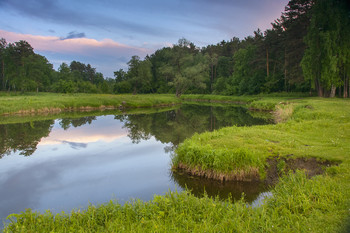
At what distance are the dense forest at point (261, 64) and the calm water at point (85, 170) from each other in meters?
10.5

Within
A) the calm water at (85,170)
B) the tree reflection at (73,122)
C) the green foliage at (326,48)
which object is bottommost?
the calm water at (85,170)

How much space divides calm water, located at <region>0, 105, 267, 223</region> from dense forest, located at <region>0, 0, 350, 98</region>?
10.5 metres

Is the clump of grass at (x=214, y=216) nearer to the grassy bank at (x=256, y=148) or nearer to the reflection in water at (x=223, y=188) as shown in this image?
the reflection in water at (x=223, y=188)

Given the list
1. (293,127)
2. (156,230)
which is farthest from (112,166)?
(293,127)

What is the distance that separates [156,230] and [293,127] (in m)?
14.2

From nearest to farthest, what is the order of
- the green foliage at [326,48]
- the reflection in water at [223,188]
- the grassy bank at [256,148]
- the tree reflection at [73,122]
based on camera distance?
the reflection in water at [223,188], the grassy bank at [256,148], the tree reflection at [73,122], the green foliage at [326,48]

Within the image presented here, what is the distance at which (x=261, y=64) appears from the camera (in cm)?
7069

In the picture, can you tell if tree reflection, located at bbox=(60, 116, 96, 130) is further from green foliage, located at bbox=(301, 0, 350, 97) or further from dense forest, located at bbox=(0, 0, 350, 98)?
green foliage, located at bbox=(301, 0, 350, 97)

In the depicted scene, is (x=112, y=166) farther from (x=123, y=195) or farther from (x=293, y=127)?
(x=293, y=127)

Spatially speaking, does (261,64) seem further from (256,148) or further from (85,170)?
(85,170)

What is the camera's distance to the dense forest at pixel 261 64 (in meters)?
40.4

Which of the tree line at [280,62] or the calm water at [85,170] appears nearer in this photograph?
the calm water at [85,170]

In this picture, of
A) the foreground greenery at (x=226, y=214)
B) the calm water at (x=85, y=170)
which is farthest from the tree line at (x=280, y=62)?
the calm water at (x=85, y=170)

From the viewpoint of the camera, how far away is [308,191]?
695 centimetres
